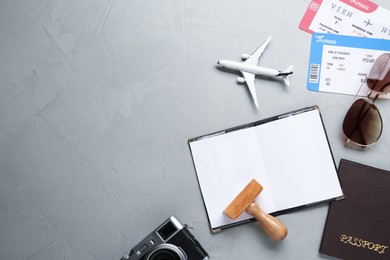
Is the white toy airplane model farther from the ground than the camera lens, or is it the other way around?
the white toy airplane model

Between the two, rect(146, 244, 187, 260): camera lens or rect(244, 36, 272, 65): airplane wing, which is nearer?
rect(146, 244, 187, 260): camera lens

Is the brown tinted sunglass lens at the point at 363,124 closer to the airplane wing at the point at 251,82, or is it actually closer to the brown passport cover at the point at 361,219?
the brown passport cover at the point at 361,219

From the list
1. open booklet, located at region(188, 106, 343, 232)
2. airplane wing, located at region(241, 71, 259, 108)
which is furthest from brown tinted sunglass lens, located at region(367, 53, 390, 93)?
airplane wing, located at region(241, 71, 259, 108)

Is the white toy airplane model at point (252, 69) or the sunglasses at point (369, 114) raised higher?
the white toy airplane model at point (252, 69)

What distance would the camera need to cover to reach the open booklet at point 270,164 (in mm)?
760

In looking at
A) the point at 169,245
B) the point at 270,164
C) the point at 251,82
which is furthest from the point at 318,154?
the point at 169,245

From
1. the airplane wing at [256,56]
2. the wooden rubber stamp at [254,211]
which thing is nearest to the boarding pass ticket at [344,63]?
the airplane wing at [256,56]

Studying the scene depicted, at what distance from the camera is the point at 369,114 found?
756 millimetres

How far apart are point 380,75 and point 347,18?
0.46ft

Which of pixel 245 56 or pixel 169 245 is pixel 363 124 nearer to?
pixel 245 56

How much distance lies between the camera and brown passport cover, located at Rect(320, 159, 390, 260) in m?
0.75

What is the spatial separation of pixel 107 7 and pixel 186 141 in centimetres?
34

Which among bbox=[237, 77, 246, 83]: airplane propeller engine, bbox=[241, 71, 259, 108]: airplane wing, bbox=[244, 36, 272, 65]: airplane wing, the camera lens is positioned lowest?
the camera lens

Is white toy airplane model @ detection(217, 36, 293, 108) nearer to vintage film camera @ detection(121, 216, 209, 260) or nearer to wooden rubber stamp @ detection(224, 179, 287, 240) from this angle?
wooden rubber stamp @ detection(224, 179, 287, 240)
